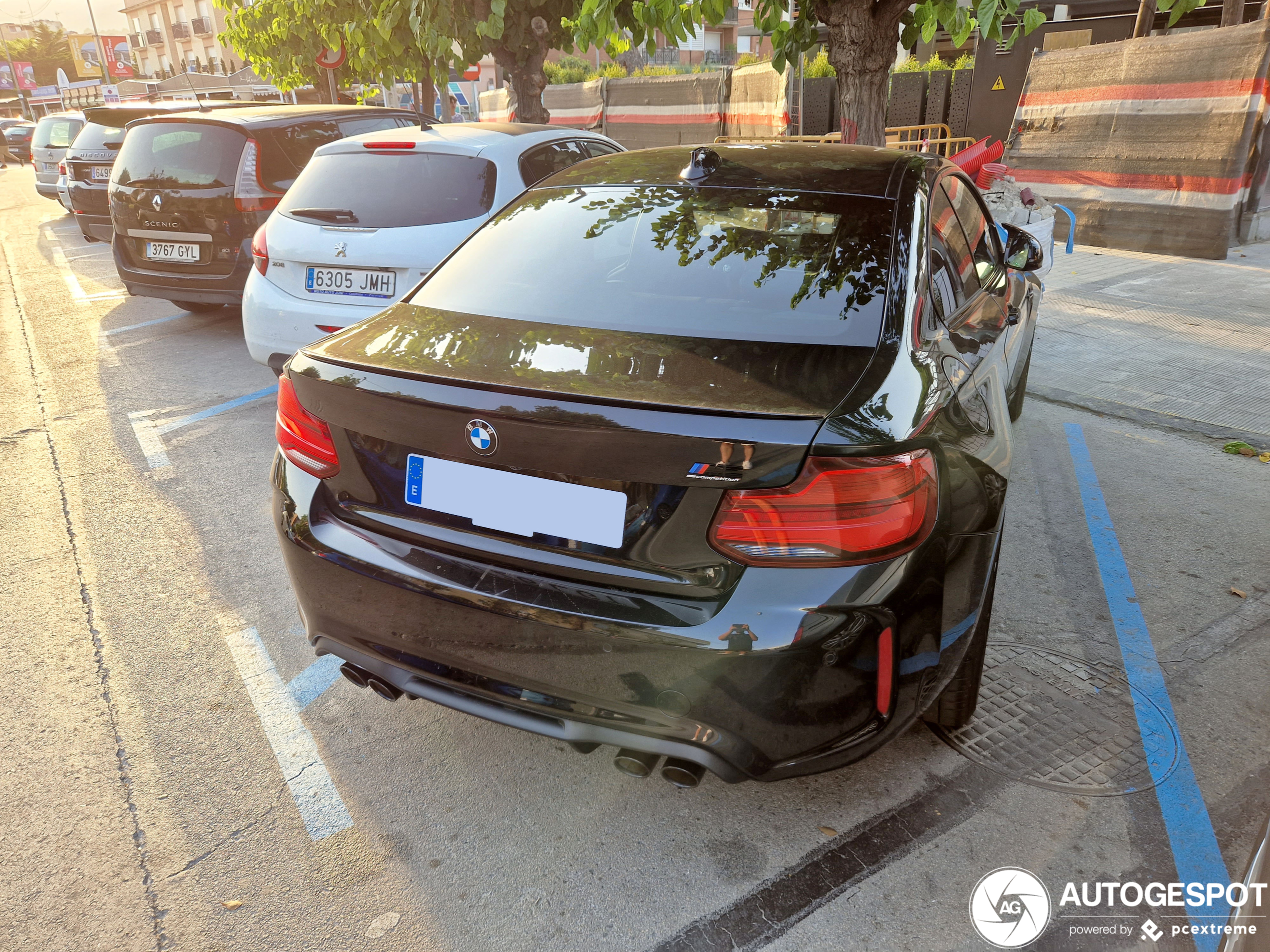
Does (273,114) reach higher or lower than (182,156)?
higher

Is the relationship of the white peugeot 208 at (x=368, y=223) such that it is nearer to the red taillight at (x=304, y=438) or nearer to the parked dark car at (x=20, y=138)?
the red taillight at (x=304, y=438)

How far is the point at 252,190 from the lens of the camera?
659 cm

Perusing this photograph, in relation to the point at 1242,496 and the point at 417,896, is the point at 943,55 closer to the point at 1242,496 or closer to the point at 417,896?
the point at 1242,496

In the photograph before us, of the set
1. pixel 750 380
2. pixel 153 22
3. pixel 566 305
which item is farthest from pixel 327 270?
pixel 153 22

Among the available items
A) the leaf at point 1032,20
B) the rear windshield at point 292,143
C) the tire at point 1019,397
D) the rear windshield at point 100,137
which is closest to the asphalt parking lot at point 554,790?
the tire at point 1019,397

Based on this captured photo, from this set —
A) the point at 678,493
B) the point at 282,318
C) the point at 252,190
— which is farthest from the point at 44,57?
the point at 678,493

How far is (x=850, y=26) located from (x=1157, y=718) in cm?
540

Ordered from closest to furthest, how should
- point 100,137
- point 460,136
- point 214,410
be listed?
point 460,136 → point 214,410 → point 100,137

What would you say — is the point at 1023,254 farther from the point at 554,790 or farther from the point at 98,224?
the point at 98,224

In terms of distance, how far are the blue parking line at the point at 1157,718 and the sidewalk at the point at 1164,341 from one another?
4.82 ft

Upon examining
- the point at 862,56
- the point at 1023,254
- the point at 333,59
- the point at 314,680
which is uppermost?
the point at 333,59

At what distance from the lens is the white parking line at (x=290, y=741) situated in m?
2.39

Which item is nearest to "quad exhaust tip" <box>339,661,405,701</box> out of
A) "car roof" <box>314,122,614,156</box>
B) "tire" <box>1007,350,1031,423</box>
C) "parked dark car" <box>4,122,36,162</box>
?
"tire" <box>1007,350,1031,423</box>

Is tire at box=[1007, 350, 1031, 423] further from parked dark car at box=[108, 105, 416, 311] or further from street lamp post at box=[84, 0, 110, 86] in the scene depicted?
street lamp post at box=[84, 0, 110, 86]
